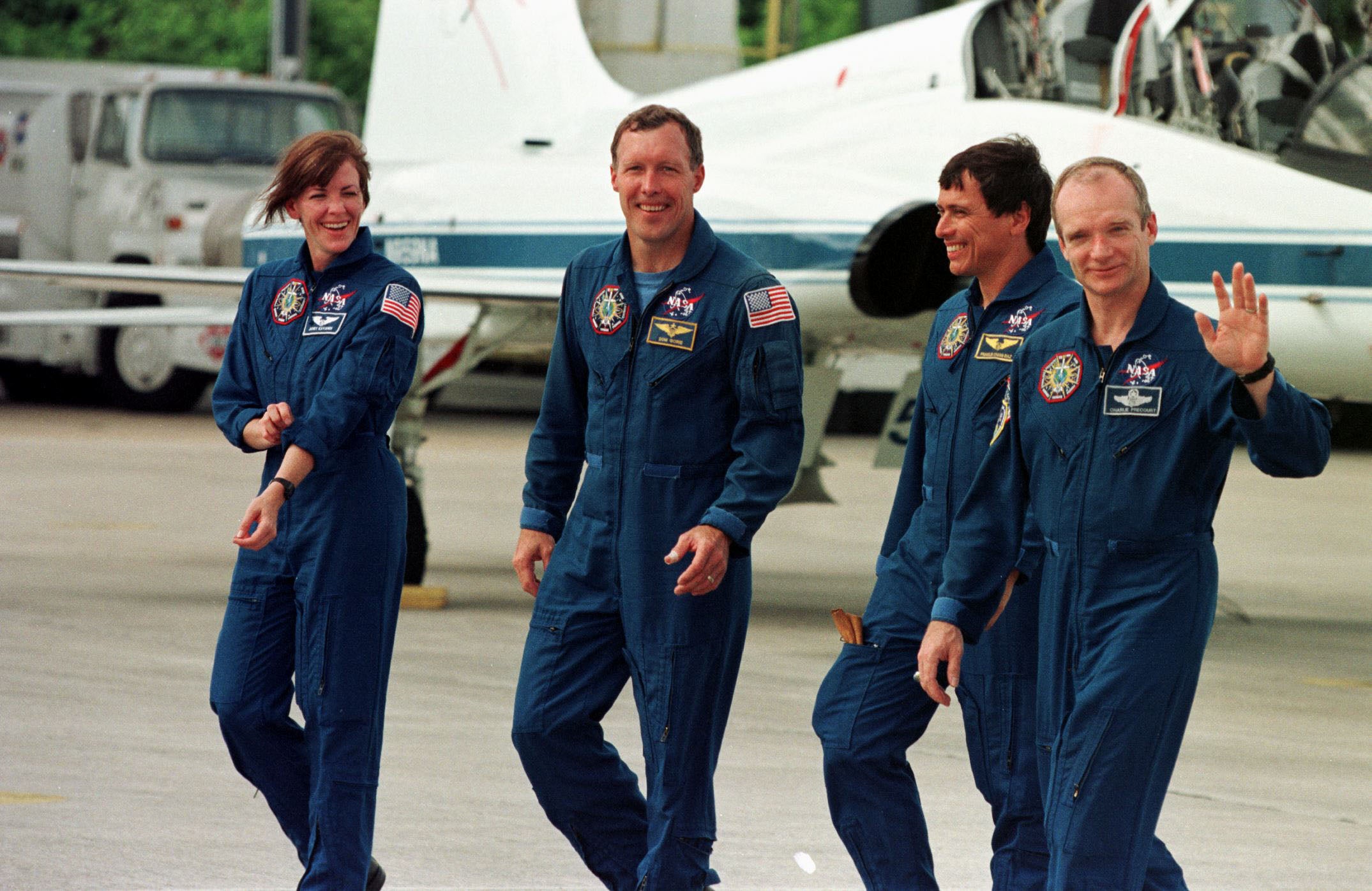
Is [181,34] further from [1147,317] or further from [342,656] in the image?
Answer: [1147,317]

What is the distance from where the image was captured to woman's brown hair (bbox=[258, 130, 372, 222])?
4.92m

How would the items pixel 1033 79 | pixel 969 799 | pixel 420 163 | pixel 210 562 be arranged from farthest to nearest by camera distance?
pixel 420 163 → pixel 210 562 → pixel 1033 79 → pixel 969 799

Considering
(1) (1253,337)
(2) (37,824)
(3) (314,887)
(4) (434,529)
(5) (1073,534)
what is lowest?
(4) (434,529)

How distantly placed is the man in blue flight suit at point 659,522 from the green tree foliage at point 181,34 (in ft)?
109

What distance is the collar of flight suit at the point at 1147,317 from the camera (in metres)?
4.12

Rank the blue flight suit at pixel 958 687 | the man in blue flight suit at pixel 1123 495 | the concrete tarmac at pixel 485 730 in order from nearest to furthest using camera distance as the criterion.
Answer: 1. the man in blue flight suit at pixel 1123 495
2. the blue flight suit at pixel 958 687
3. the concrete tarmac at pixel 485 730

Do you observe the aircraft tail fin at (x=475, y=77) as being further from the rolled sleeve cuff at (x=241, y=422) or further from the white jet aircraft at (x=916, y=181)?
the rolled sleeve cuff at (x=241, y=422)

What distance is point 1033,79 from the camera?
11.0 m

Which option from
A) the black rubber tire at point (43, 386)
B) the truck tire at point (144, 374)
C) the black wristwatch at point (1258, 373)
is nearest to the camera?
the black wristwatch at point (1258, 373)

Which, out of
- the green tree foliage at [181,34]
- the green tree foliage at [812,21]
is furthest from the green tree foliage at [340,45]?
the green tree foliage at [812,21]

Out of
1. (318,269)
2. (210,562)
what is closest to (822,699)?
(318,269)

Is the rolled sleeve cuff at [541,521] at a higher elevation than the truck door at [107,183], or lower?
higher

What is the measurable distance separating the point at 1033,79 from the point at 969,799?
5143mm

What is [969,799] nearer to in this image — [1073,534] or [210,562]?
[1073,534]
